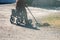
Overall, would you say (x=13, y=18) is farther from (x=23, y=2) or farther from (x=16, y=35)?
(x=16, y=35)

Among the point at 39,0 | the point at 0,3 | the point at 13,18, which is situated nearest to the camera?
the point at 13,18

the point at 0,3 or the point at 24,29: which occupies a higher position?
the point at 24,29

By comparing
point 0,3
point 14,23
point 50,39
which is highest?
point 50,39

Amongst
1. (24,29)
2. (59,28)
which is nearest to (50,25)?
(59,28)

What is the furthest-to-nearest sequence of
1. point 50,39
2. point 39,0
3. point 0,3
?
point 0,3, point 39,0, point 50,39

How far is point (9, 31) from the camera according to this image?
36.6 ft

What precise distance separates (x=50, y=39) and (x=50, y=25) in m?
3.41

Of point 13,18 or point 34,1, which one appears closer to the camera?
point 13,18

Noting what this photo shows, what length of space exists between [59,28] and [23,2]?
102 inches

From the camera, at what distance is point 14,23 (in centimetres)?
1350

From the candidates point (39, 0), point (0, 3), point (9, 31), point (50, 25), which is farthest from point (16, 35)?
point (0, 3)

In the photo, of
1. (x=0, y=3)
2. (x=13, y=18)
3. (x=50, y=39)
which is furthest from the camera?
(x=0, y=3)

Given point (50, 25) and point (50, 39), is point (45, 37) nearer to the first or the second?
point (50, 39)

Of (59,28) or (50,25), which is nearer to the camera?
(59,28)
